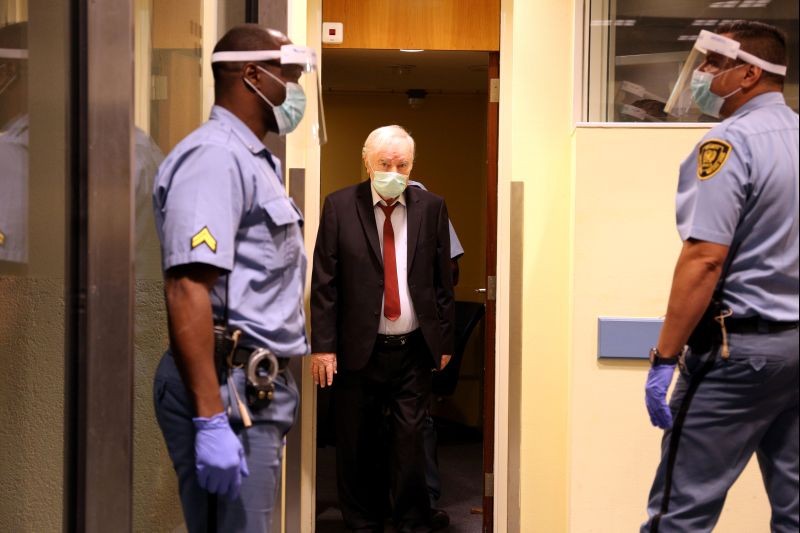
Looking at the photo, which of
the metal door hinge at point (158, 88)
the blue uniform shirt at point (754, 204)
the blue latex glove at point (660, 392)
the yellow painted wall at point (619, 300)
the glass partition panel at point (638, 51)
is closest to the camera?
the blue uniform shirt at point (754, 204)

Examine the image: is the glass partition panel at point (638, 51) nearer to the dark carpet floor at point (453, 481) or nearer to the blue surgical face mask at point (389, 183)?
the blue surgical face mask at point (389, 183)

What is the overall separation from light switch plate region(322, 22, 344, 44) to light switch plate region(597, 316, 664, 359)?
Answer: 167 centimetres

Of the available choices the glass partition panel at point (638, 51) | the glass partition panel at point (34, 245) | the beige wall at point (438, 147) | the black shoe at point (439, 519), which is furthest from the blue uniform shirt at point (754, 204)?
the beige wall at point (438, 147)

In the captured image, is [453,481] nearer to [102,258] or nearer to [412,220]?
[412,220]

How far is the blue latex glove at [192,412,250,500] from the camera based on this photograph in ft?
6.04

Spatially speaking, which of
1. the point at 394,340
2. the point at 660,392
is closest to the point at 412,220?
the point at 394,340

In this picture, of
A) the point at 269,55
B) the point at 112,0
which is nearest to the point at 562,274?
the point at 269,55

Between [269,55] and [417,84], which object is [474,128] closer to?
[417,84]

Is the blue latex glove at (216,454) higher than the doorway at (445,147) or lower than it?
lower

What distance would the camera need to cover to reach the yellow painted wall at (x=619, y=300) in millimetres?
3004

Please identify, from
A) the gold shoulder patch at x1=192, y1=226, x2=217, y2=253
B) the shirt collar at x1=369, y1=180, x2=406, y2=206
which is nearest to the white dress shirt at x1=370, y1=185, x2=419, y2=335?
the shirt collar at x1=369, y1=180, x2=406, y2=206

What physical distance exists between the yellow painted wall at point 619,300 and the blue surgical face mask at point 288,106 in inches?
45.7

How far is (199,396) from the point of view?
1866mm

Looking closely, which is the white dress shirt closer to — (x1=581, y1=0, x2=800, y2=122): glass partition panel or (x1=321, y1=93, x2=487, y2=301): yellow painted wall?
(x1=581, y1=0, x2=800, y2=122): glass partition panel
